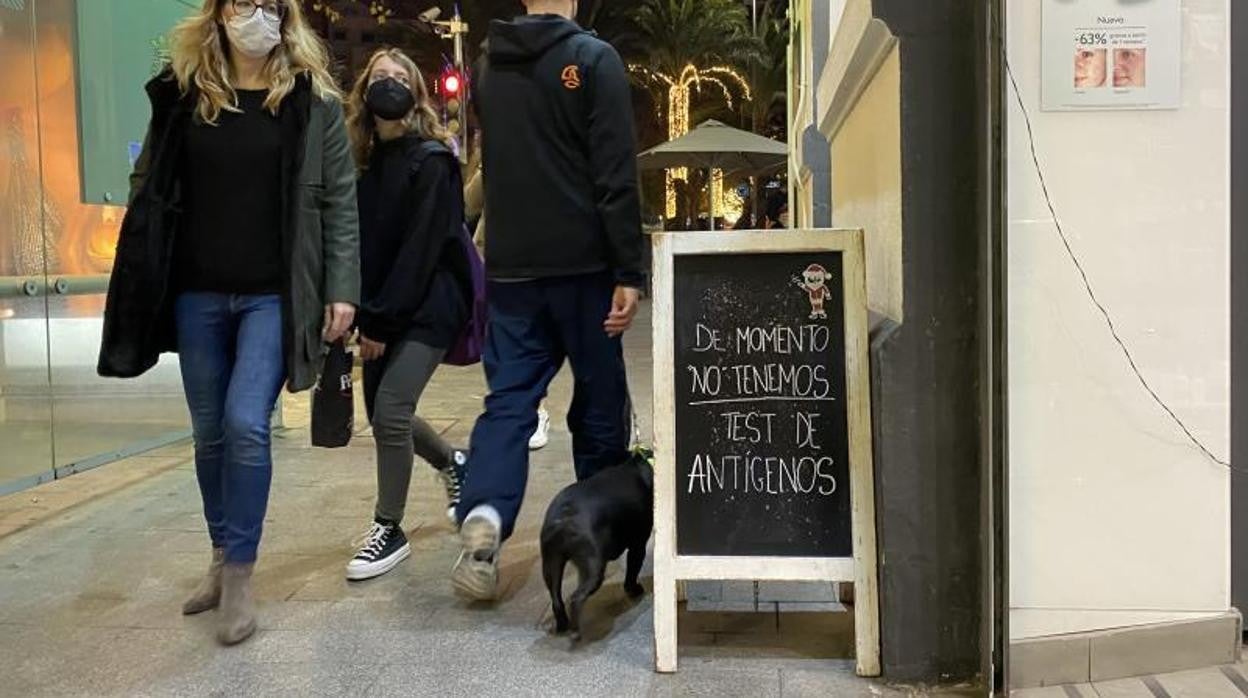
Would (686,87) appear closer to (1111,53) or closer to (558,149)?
(558,149)

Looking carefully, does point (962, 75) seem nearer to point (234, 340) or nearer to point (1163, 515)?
point (1163, 515)

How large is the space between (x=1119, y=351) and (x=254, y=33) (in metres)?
2.60

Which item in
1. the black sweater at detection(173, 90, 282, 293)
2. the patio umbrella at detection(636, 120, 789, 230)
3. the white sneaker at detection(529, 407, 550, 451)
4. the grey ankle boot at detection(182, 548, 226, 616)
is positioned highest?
the patio umbrella at detection(636, 120, 789, 230)

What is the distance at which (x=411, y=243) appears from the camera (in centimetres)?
395

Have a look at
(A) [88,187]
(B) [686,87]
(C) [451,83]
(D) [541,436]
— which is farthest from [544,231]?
(B) [686,87]

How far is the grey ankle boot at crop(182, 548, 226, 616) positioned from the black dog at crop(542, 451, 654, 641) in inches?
43.1

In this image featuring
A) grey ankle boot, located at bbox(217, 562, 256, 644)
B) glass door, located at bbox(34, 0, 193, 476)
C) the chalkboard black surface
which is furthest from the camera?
glass door, located at bbox(34, 0, 193, 476)

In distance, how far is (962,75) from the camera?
9.52 feet

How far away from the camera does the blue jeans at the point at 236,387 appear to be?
343 cm

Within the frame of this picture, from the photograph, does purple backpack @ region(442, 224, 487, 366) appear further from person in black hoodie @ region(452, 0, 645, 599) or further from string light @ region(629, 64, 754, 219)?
string light @ region(629, 64, 754, 219)

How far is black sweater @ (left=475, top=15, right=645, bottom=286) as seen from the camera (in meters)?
3.47

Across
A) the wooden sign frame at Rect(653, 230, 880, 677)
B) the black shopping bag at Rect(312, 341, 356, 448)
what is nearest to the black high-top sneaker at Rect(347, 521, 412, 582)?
the black shopping bag at Rect(312, 341, 356, 448)

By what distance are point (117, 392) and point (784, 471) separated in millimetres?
4295

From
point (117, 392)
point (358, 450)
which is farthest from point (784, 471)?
point (117, 392)
